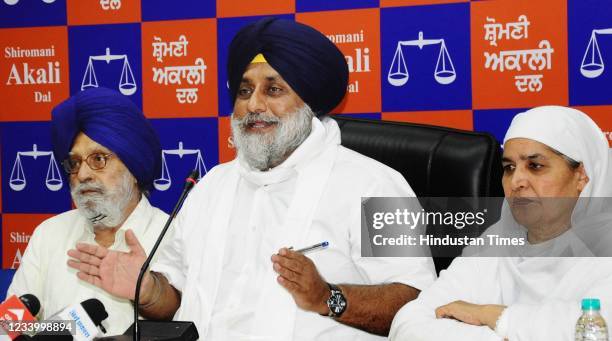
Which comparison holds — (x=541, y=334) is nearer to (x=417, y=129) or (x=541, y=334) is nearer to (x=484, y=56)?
(x=417, y=129)

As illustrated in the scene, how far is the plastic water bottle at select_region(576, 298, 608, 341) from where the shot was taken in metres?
1.70

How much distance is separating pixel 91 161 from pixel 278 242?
0.82m

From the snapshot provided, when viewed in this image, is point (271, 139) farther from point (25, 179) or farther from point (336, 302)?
point (25, 179)

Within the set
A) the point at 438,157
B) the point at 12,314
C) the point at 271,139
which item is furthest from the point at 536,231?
the point at 12,314

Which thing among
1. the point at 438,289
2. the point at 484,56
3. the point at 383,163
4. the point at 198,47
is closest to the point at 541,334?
the point at 438,289

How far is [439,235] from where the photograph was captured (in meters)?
2.65

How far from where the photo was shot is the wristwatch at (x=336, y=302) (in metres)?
2.25

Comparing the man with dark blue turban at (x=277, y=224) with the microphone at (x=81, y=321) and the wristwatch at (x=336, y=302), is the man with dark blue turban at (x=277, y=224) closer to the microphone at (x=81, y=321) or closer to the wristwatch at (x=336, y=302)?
the wristwatch at (x=336, y=302)

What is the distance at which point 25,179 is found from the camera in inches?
170

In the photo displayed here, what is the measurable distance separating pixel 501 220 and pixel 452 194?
275 millimetres

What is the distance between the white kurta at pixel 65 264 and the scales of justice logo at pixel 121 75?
1276 millimetres

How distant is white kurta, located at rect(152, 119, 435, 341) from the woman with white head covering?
0.67ft

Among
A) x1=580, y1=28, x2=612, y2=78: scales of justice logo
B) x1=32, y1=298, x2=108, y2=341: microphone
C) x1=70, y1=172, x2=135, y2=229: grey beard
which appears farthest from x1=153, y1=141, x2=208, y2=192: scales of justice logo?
x1=32, y1=298, x2=108, y2=341: microphone

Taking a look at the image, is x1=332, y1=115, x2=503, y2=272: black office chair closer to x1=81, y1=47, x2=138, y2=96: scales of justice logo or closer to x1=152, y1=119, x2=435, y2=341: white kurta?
x1=152, y1=119, x2=435, y2=341: white kurta
